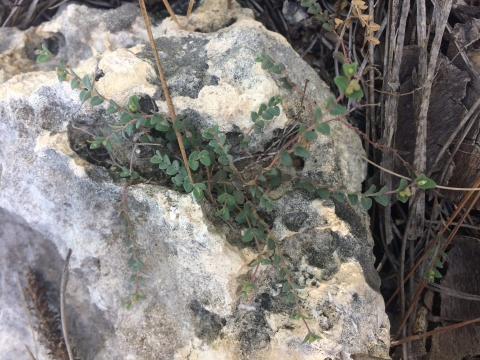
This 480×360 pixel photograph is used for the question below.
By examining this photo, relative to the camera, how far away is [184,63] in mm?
2455

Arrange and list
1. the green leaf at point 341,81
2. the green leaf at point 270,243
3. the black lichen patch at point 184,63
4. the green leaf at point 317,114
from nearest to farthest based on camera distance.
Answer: the green leaf at point 341,81 < the green leaf at point 317,114 < the green leaf at point 270,243 < the black lichen patch at point 184,63

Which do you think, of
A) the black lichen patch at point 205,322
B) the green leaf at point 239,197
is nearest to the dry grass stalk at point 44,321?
the black lichen patch at point 205,322

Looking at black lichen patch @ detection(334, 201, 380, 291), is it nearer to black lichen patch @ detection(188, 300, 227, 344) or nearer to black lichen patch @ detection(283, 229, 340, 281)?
black lichen patch @ detection(283, 229, 340, 281)

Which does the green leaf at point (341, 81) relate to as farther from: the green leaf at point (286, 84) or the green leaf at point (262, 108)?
the green leaf at point (286, 84)

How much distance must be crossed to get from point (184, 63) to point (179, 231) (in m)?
0.98

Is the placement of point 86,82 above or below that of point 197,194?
above

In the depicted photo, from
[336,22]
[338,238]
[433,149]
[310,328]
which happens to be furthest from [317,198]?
[336,22]

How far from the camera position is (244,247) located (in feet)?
7.40

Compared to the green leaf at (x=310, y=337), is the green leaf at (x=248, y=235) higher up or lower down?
higher up

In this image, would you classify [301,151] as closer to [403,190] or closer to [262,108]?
[262,108]

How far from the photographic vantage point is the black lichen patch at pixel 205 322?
2164 millimetres

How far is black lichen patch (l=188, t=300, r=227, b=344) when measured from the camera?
216cm

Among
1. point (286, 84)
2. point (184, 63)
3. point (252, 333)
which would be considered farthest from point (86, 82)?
point (252, 333)

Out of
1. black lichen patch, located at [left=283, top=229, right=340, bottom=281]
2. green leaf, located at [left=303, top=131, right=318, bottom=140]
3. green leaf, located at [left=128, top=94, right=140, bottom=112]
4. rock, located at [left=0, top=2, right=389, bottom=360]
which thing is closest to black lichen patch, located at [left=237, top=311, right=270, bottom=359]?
rock, located at [left=0, top=2, right=389, bottom=360]
